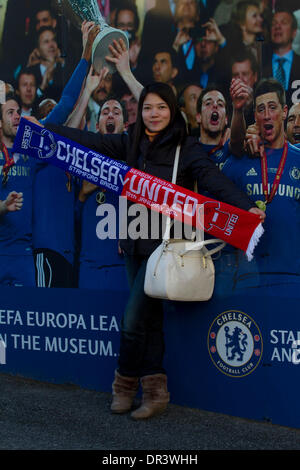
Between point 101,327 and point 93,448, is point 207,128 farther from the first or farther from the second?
point 93,448

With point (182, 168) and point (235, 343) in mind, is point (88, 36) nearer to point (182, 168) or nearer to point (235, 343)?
point (182, 168)

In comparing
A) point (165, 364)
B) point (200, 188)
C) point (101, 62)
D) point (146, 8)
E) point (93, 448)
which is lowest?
point (93, 448)

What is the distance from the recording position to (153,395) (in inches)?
173

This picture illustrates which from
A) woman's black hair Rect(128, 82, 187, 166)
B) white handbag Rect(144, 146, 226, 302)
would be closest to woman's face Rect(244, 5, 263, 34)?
woman's black hair Rect(128, 82, 187, 166)

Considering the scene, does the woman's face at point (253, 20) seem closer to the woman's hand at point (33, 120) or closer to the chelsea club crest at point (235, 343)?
the woman's hand at point (33, 120)

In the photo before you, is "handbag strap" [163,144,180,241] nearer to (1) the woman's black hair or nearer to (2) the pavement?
(1) the woman's black hair

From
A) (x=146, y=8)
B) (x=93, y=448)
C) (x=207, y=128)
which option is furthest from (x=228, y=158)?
(x=93, y=448)

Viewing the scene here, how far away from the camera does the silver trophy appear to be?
190 inches

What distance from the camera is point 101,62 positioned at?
16.0 feet

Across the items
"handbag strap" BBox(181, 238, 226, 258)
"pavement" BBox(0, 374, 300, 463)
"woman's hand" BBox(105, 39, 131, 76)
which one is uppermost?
"woman's hand" BBox(105, 39, 131, 76)

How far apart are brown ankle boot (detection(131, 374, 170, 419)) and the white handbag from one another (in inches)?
22.8

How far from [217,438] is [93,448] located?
699 millimetres

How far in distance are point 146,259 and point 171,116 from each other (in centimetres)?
88

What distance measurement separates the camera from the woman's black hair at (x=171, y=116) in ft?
14.3
